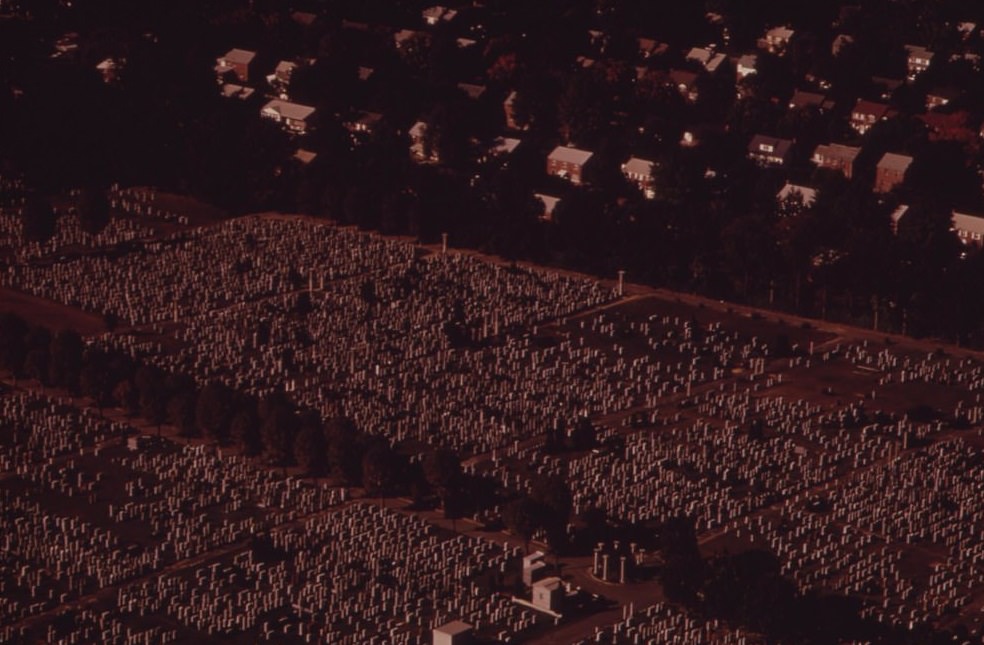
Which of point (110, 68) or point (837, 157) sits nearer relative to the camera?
point (837, 157)

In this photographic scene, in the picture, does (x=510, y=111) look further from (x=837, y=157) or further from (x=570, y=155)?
(x=837, y=157)

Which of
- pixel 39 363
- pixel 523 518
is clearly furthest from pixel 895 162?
pixel 523 518

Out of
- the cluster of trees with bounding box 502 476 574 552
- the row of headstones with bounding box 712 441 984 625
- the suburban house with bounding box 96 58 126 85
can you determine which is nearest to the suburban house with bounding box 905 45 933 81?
the suburban house with bounding box 96 58 126 85

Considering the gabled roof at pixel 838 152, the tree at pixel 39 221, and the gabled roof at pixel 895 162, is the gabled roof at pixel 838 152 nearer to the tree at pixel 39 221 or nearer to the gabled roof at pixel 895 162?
the gabled roof at pixel 895 162

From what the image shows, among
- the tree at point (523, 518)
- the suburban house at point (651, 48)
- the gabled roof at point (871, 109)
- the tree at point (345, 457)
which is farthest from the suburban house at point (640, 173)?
the tree at point (523, 518)

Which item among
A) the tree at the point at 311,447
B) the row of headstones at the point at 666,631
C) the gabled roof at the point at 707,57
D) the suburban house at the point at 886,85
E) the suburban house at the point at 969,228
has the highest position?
the suburban house at the point at 886,85

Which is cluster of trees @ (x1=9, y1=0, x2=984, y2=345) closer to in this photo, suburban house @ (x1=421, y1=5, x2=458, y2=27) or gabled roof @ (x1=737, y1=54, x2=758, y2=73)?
suburban house @ (x1=421, y1=5, x2=458, y2=27)
